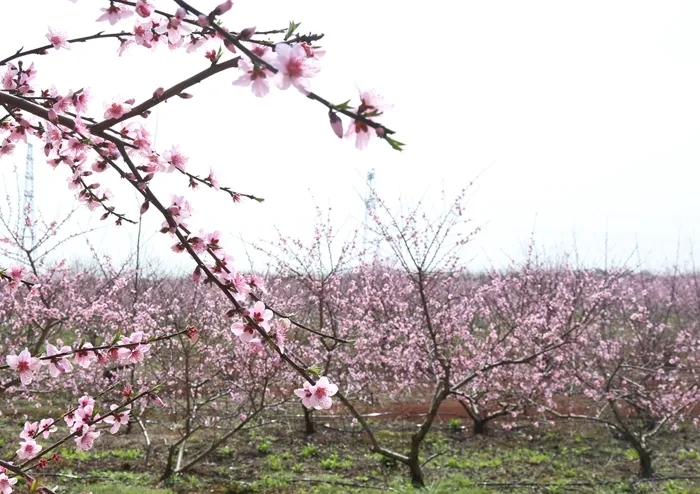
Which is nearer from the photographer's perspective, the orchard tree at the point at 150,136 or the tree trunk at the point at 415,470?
the orchard tree at the point at 150,136

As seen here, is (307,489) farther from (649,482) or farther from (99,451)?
(649,482)

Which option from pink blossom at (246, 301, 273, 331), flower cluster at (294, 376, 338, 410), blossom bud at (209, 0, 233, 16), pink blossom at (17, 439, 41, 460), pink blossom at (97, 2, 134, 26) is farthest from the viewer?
pink blossom at (17, 439, 41, 460)

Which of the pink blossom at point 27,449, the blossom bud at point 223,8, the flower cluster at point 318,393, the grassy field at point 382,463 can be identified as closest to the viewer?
the blossom bud at point 223,8

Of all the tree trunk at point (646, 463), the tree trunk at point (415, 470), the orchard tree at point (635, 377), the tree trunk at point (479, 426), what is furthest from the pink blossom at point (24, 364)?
the tree trunk at point (479, 426)

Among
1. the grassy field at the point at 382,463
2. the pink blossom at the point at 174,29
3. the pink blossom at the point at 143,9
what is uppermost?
the pink blossom at the point at 143,9

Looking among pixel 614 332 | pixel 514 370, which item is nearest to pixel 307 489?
pixel 514 370

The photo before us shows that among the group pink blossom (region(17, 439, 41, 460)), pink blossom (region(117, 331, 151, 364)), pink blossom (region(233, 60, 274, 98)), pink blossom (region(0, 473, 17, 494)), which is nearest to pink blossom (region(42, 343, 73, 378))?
pink blossom (region(117, 331, 151, 364))

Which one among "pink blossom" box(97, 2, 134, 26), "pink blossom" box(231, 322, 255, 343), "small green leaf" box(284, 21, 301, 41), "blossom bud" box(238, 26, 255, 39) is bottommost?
"pink blossom" box(231, 322, 255, 343)

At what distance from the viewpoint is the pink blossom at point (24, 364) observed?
2.06 metres

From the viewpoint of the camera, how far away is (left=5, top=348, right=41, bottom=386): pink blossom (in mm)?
2061

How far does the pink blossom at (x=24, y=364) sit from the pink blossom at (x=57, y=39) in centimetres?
123

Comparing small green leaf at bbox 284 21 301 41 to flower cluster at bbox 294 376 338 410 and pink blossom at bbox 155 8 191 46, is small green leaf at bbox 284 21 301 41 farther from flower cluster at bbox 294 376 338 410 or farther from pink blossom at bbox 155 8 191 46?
flower cluster at bbox 294 376 338 410

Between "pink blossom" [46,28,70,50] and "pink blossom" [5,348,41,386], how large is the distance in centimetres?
123

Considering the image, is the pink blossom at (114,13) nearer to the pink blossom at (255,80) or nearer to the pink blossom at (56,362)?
the pink blossom at (255,80)
